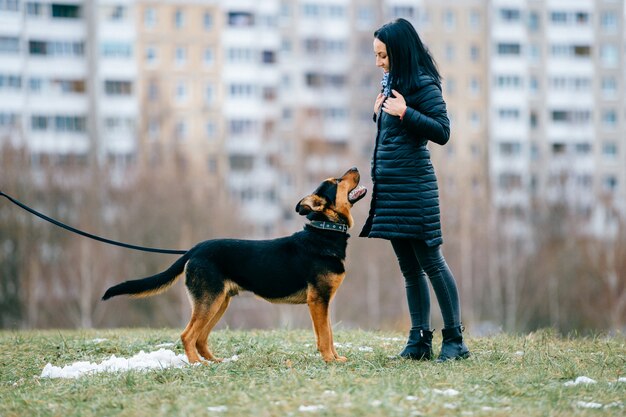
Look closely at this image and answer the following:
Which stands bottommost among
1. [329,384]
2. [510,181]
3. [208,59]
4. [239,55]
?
[329,384]

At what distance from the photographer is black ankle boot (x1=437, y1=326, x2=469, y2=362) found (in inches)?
318

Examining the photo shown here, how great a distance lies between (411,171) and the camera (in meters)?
8.02

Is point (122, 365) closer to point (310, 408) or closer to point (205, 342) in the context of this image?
point (205, 342)

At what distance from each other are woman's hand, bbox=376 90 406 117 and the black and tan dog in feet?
2.31

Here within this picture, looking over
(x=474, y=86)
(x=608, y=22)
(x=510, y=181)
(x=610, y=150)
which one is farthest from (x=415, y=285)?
(x=608, y=22)

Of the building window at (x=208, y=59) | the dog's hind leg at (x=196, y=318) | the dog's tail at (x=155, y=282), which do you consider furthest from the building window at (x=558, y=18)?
the dog's hind leg at (x=196, y=318)

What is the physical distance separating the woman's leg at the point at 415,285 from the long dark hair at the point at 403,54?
1335 millimetres

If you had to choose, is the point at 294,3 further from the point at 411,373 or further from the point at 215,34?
the point at 411,373

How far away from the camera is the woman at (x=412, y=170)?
7938mm

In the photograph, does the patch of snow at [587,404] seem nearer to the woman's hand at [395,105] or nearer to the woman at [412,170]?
the woman at [412,170]

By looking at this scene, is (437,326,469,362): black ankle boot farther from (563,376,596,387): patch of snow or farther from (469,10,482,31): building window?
(469,10,482,31): building window

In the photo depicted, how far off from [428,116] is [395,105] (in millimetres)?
297

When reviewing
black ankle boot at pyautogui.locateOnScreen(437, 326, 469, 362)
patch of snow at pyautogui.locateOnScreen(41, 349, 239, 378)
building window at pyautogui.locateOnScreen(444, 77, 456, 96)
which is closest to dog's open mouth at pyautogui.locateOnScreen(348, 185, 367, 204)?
black ankle boot at pyautogui.locateOnScreen(437, 326, 469, 362)

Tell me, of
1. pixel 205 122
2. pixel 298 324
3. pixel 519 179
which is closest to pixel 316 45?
pixel 205 122
